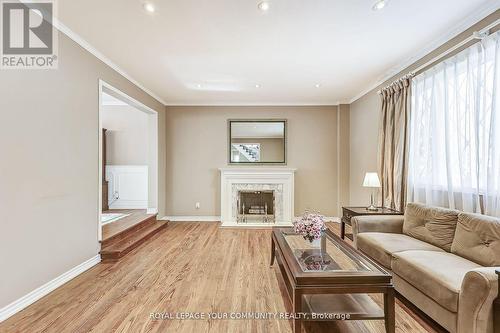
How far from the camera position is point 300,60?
138 inches

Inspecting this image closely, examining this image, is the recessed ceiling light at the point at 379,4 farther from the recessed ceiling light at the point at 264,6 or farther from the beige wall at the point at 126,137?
the beige wall at the point at 126,137

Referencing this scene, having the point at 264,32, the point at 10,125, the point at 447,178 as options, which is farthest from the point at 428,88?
the point at 10,125

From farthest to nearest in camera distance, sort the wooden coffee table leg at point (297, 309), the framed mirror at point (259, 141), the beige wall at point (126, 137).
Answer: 1. the beige wall at point (126, 137)
2. the framed mirror at point (259, 141)
3. the wooden coffee table leg at point (297, 309)

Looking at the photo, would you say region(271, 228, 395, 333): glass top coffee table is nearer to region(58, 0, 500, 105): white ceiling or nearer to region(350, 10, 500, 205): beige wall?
region(58, 0, 500, 105): white ceiling

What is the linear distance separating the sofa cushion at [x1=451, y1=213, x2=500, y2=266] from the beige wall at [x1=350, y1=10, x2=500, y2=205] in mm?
2323

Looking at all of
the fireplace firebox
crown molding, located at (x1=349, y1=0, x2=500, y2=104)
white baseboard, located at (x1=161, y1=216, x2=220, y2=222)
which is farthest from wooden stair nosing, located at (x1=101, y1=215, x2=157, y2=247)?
crown molding, located at (x1=349, y1=0, x2=500, y2=104)

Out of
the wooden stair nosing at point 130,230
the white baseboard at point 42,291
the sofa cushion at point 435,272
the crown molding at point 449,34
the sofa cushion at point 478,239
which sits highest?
the crown molding at point 449,34

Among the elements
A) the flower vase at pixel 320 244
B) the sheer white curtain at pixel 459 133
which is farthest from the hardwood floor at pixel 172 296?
the sheer white curtain at pixel 459 133

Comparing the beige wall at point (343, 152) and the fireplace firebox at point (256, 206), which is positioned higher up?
the beige wall at point (343, 152)

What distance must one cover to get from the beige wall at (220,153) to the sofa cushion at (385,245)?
2.75m

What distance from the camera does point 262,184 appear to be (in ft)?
18.7

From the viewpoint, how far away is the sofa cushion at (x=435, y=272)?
1739 mm

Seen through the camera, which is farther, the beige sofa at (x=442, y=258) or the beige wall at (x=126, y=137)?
the beige wall at (x=126, y=137)

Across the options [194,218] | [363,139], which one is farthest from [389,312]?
[194,218]
